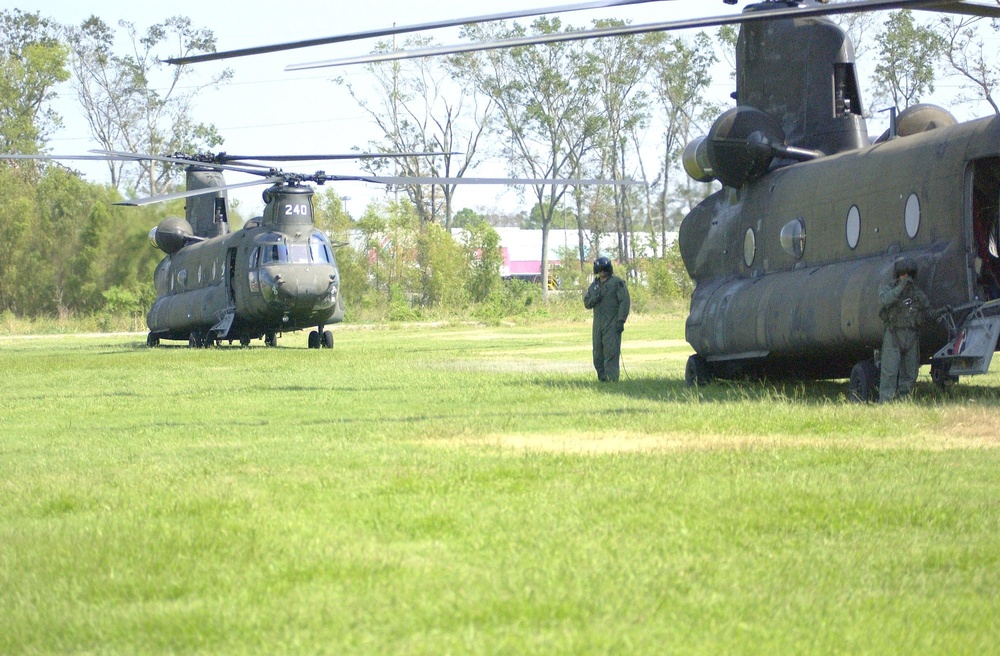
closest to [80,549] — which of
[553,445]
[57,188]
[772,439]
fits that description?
[553,445]

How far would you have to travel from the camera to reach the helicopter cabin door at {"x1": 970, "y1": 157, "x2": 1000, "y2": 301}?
1230cm

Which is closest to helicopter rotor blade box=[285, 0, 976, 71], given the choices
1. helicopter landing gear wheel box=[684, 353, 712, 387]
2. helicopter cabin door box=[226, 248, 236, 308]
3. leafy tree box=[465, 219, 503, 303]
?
helicopter landing gear wheel box=[684, 353, 712, 387]

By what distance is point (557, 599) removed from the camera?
16.3 feet

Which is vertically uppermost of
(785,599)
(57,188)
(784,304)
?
(57,188)

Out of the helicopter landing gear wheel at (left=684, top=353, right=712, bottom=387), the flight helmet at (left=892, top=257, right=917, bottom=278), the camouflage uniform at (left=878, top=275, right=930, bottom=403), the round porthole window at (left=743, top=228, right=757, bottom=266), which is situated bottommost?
the helicopter landing gear wheel at (left=684, top=353, right=712, bottom=387)

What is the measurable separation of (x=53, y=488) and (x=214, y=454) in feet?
5.61

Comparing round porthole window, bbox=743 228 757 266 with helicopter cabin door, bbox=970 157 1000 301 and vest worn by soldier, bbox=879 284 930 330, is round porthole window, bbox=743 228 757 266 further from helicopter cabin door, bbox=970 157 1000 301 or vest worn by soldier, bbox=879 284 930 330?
vest worn by soldier, bbox=879 284 930 330

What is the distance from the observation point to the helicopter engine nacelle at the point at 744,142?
1575 cm

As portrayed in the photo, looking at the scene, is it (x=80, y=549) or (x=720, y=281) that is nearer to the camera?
(x=80, y=549)

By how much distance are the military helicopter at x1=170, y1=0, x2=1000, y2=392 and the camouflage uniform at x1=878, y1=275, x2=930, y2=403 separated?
0.28 meters

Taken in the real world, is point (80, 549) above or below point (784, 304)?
below

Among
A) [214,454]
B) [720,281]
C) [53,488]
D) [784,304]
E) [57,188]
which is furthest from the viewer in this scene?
[57,188]

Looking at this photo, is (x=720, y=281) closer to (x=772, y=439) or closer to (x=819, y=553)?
(x=772, y=439)

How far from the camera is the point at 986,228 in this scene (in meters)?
12.9
